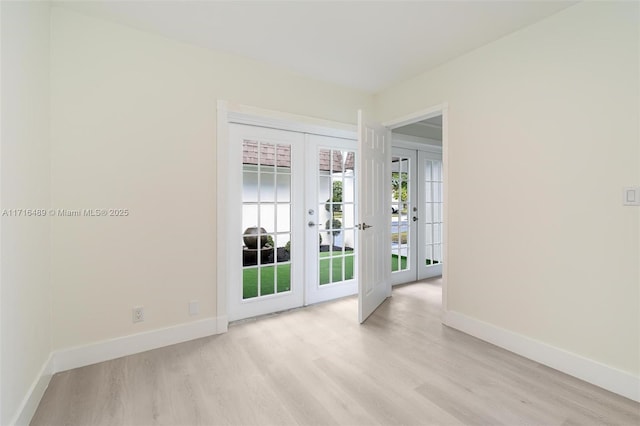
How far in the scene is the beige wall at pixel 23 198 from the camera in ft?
4.66

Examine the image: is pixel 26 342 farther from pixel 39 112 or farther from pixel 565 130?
pixel 565 130

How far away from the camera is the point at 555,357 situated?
2184 mm

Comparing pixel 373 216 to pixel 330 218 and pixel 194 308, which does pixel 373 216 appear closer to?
pixel 330 218

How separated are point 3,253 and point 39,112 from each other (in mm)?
999

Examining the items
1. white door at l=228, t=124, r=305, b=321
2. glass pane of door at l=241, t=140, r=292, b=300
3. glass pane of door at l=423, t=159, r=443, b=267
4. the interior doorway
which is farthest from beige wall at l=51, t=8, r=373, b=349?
glass pane of door at l=423, t=159, r=443, b=267

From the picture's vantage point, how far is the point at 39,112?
1.89 meters

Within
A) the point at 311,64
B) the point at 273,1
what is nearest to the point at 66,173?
the point at 273,1

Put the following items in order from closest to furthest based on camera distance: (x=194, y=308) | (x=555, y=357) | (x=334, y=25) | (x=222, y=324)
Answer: (x=555, y=357) → (x=334, y=25) → (x=194, y=308) → (x=222, y=324)

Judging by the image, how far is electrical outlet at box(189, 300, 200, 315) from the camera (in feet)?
8.67

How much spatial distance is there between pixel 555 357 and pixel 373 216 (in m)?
1.89

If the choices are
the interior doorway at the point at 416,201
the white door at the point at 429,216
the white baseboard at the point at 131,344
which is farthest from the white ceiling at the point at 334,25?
the white baseboard at the point at 131,344

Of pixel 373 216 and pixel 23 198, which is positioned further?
pixel 373 216

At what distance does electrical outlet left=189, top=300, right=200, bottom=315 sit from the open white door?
149cm

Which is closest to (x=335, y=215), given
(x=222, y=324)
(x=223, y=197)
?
(x=223, y=197)
